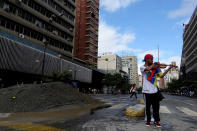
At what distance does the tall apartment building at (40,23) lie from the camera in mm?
24844

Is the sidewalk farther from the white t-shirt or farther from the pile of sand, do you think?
the white t-shirt

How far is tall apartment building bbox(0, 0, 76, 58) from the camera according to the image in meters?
24.8

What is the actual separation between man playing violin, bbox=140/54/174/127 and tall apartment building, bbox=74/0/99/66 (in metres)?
55.4

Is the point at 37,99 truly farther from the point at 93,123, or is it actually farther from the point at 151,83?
the point at 151,83

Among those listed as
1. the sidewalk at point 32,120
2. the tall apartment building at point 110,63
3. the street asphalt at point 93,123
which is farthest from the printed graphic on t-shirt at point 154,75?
the tall apartment building at point 110,63

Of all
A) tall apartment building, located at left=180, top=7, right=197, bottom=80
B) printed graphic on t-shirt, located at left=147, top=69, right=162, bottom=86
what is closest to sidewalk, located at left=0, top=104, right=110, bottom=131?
printed graphic on t-shirt, located at left=147, top=69, right=162, bottom=86

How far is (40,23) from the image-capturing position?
31703 millimetres

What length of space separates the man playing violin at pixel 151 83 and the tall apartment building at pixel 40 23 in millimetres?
21242

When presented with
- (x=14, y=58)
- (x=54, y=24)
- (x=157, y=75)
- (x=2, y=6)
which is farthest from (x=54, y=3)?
(x=157, y=75)

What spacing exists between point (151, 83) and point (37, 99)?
5125mm

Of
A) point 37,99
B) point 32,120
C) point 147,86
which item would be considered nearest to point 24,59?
point 37,99

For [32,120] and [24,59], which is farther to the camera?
[24,59]

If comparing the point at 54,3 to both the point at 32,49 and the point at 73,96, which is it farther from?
the point at 73,96

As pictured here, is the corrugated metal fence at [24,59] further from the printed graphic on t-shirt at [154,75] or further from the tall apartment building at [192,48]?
the tall apartment building at [192,48]
